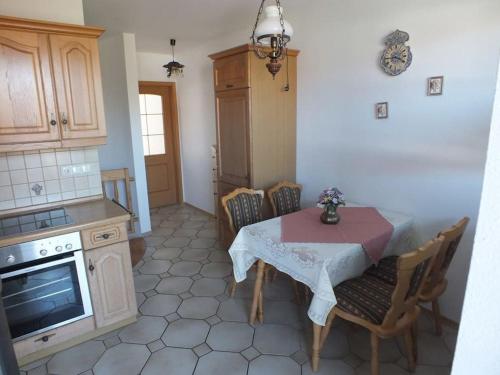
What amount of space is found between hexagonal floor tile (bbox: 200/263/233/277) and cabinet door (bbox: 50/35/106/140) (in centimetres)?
166

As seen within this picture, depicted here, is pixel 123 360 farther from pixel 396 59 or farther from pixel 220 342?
pixel 396 59

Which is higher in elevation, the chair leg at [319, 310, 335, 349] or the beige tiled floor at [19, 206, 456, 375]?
the chair leg at [319, 310, 335, 349]

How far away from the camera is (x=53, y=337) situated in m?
2.10

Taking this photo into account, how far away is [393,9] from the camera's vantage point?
2.38m

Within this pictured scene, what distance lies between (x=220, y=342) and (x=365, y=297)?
1041mm

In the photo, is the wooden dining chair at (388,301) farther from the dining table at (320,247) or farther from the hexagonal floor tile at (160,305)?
the hexagonal floor tile at (160,305)

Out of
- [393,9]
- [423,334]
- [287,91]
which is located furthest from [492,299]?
[287,91]

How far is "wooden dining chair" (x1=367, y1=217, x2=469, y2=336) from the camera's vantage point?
1.76m

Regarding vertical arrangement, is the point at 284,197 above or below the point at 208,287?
above

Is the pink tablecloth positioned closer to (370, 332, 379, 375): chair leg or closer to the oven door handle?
(370, 332, 379, 375): chair leg

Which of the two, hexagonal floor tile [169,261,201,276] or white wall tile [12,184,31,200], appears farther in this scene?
hexagonal floor tile [169,261,201,276]

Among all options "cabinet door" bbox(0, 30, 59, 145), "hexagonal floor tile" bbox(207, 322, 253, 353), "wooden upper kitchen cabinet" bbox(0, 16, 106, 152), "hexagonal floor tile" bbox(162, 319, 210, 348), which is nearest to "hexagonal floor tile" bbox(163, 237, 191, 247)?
"hexagonal floor tile" bbox(162, 319, 210, 348)

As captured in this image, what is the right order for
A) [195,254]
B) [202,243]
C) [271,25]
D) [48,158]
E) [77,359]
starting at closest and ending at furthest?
1. [271,25]
2. [77,359]
3. [48,158]
4. [195,254]
5. [202,243]

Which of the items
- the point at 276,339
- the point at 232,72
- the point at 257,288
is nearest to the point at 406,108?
the point at 232,72
